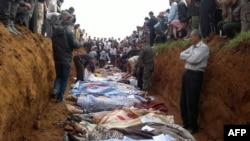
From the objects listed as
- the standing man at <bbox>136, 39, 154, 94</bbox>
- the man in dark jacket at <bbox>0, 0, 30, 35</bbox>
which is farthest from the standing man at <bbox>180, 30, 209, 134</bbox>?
the standing man at <bbox>136, 39, 154, 94</bbox>

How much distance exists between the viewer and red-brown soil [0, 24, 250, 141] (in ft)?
18.6

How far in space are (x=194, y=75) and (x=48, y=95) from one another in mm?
4174

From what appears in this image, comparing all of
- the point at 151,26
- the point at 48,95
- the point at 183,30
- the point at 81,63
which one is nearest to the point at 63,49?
the point at 48,95

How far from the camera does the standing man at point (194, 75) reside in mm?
7804

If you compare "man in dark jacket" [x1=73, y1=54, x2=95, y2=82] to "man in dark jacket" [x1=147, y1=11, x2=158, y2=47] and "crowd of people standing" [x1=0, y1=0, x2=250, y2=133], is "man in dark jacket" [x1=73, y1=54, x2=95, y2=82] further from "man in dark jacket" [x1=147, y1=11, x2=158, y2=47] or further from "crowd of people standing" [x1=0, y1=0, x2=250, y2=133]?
"man in dark jacket" [x1=147, y1=11, x2=158, y2=47]

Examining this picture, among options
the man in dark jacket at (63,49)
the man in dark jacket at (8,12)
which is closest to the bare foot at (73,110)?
the man in dark jacket at (63,49)

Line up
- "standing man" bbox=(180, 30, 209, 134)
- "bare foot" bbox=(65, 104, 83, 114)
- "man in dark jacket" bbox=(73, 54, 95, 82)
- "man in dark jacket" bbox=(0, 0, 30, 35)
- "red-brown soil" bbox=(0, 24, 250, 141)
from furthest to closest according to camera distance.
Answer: "man in dark jacket" bbox=(73, 54, 95, 82)
"bare foot" bbox=(65, 104, 83, 114)
"standing man" bbox=(180, 30, 209, 134)
"man in dark jacket" bbox=(0, 0, 30, 35)
"red-brown soil" bbox=(0, 24, 250, 141)

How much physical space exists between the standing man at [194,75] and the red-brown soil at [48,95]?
0.94ft

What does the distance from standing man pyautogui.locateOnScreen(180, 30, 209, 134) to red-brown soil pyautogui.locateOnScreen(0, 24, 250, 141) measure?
29 cm

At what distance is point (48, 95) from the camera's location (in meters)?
9.85

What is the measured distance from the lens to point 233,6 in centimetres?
831

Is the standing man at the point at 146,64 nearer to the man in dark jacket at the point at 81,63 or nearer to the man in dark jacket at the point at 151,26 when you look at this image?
the man in dark jacket at the point at 81,63

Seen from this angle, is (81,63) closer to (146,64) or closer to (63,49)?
(146,64)

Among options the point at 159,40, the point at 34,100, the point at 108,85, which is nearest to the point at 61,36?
the point at 34,100
